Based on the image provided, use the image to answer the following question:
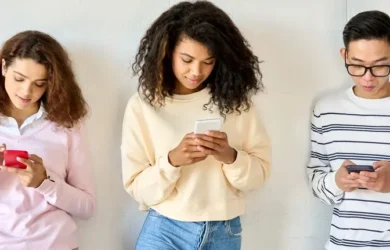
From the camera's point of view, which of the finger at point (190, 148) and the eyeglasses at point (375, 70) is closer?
the finger at point (190, 148)

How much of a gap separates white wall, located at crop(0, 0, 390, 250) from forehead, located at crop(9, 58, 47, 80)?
0.55ft

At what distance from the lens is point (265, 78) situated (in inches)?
63.0

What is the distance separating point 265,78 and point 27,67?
64 centimetres

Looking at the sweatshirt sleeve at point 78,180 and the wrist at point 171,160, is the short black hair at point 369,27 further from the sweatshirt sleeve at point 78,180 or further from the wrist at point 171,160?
the sweatshirt sleeve at point 78,180

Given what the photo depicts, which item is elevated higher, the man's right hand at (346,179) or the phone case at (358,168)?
the phone case at (358,168)

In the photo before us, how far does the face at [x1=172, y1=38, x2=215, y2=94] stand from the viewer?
52.2 inches

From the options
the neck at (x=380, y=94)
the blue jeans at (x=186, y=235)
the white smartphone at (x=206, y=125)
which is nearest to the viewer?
the white smartphone at (x=206, y=125)

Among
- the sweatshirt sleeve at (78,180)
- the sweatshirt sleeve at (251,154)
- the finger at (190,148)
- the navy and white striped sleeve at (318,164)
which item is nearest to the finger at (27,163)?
the sweatshirt sleeve at (78,180)

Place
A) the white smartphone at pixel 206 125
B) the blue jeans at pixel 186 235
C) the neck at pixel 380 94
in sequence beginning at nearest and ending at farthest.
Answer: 1. the white smartphone at pixel 206 125
2. the blue jeans at pixel 186 235
3. the neck at pixel 380 94

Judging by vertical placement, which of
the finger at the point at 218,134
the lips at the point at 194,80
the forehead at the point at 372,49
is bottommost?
the finger at the point at 218,134

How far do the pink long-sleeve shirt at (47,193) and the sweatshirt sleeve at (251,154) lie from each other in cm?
38

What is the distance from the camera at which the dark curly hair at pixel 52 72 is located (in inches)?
54.1

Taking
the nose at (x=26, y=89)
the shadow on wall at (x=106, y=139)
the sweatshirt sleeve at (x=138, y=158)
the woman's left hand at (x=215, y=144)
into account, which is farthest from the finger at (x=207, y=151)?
the nose at (x=26, y=89)

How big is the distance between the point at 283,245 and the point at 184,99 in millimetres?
520
